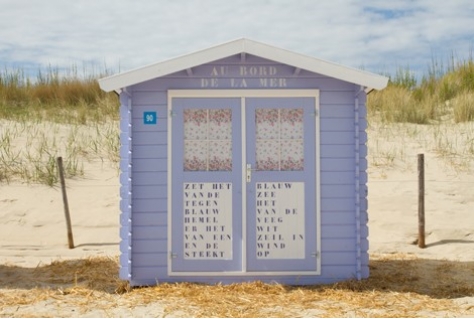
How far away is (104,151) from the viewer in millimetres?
18078

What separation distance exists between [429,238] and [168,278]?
6.01 m

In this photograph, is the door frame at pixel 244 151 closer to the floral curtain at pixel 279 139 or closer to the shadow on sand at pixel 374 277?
the floral curtain at pixel 279 139

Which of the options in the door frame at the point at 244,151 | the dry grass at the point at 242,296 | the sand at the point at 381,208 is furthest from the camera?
the sand at the point at 381,208

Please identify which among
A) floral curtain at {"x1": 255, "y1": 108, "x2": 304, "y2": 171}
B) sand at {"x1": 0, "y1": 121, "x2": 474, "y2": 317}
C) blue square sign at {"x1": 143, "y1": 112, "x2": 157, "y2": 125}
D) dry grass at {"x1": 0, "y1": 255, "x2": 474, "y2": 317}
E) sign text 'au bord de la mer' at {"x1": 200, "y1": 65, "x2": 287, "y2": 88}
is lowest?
dry grass at {"x1": 0, "y1": 255, "x2": 474, "y2": 317}

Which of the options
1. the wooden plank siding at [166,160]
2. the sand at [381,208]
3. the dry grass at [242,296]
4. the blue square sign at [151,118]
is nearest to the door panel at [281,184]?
the wooden plank siding at [166,160]

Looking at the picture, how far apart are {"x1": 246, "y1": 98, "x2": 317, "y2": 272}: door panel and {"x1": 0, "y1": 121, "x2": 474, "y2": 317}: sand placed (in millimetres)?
2375

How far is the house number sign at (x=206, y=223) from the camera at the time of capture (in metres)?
9.32

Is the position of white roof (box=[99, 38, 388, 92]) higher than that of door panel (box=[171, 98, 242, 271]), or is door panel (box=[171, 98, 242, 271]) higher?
white roof (box=[99, 38, 388, 92])

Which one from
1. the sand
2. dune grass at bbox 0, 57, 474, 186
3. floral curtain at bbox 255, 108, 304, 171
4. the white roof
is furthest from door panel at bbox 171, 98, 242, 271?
dune grass at bbox 0, 57, 474, 186

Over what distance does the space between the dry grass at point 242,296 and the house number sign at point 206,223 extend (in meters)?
0.41

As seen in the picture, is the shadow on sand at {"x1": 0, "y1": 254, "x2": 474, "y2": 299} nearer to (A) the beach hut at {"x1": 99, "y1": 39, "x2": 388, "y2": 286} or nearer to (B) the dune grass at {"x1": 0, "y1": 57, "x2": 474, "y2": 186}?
(A) the beach hut at {"x1": 99, "y1": 39, "x2": 388, "y2": 286}

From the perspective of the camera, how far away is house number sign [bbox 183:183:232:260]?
9320mm

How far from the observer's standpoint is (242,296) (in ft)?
28.7

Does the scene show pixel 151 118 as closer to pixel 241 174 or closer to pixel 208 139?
pixel 208 139
